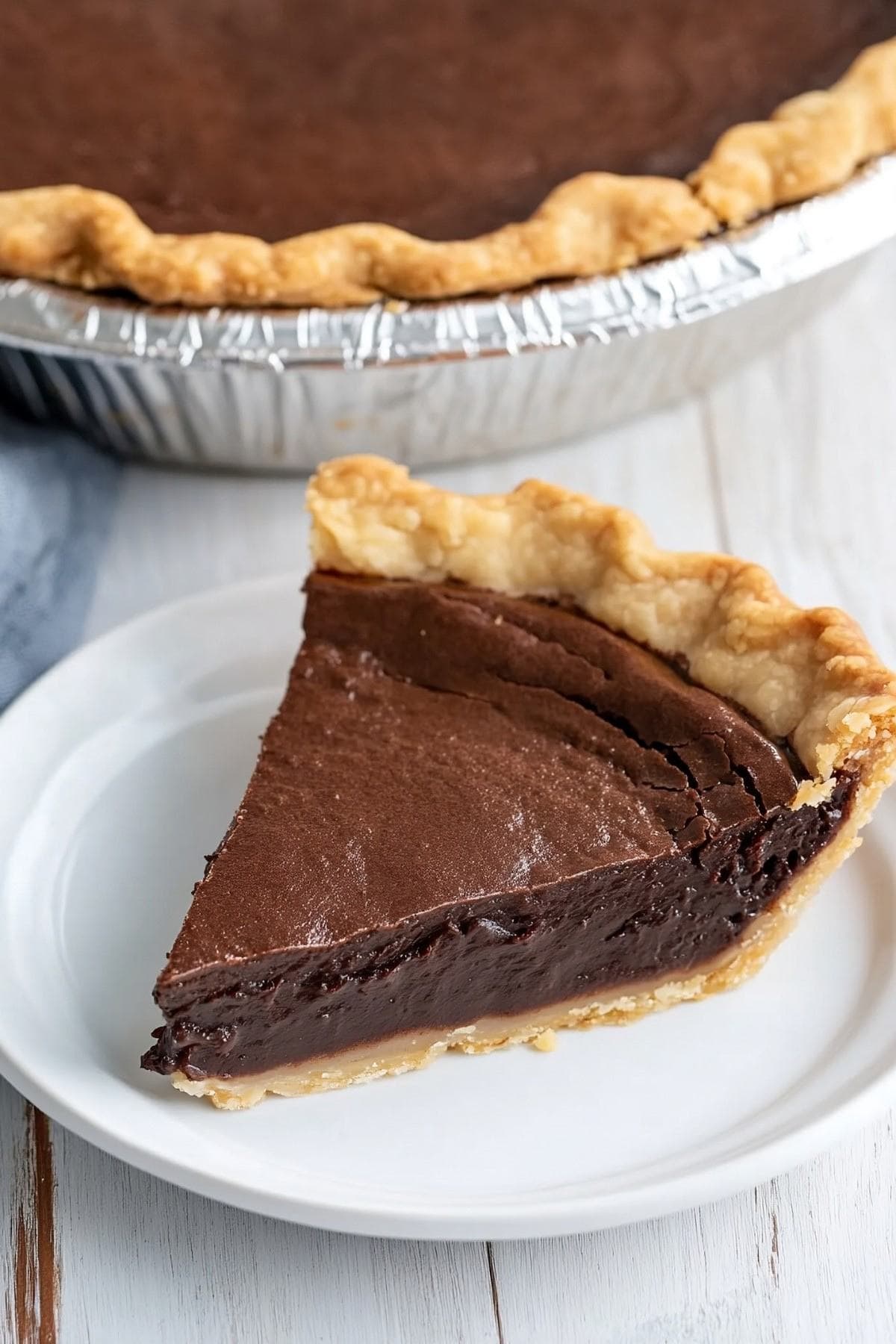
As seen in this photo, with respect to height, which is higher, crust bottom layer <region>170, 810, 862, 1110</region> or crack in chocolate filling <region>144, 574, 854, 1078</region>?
crack in chocolate filling <region>144, 574, 854, 1078</region>

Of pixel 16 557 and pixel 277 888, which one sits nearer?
pixel 277 888

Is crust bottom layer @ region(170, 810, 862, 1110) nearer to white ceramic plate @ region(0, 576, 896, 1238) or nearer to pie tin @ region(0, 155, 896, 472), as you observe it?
white ceramic plate @ region(0, 576, 896, 1238)

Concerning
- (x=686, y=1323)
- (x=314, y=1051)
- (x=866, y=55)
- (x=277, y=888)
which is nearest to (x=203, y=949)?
(x=277, y=888)

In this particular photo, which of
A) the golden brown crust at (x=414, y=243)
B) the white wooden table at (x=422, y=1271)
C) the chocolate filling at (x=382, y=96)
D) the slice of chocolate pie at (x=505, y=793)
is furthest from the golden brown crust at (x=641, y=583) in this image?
the chocolate filling at (x=382, y=96)

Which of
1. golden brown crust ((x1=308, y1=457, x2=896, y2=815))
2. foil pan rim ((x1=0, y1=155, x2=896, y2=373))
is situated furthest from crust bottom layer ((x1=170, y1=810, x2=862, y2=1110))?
foil pan rim ((x1=0, y1=155, x2=896, y2=373))

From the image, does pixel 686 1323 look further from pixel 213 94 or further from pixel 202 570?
pixel 213 94

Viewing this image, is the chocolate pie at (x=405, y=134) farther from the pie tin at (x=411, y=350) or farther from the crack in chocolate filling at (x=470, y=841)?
the crack in chocolate filling at (x=470, y=841)
